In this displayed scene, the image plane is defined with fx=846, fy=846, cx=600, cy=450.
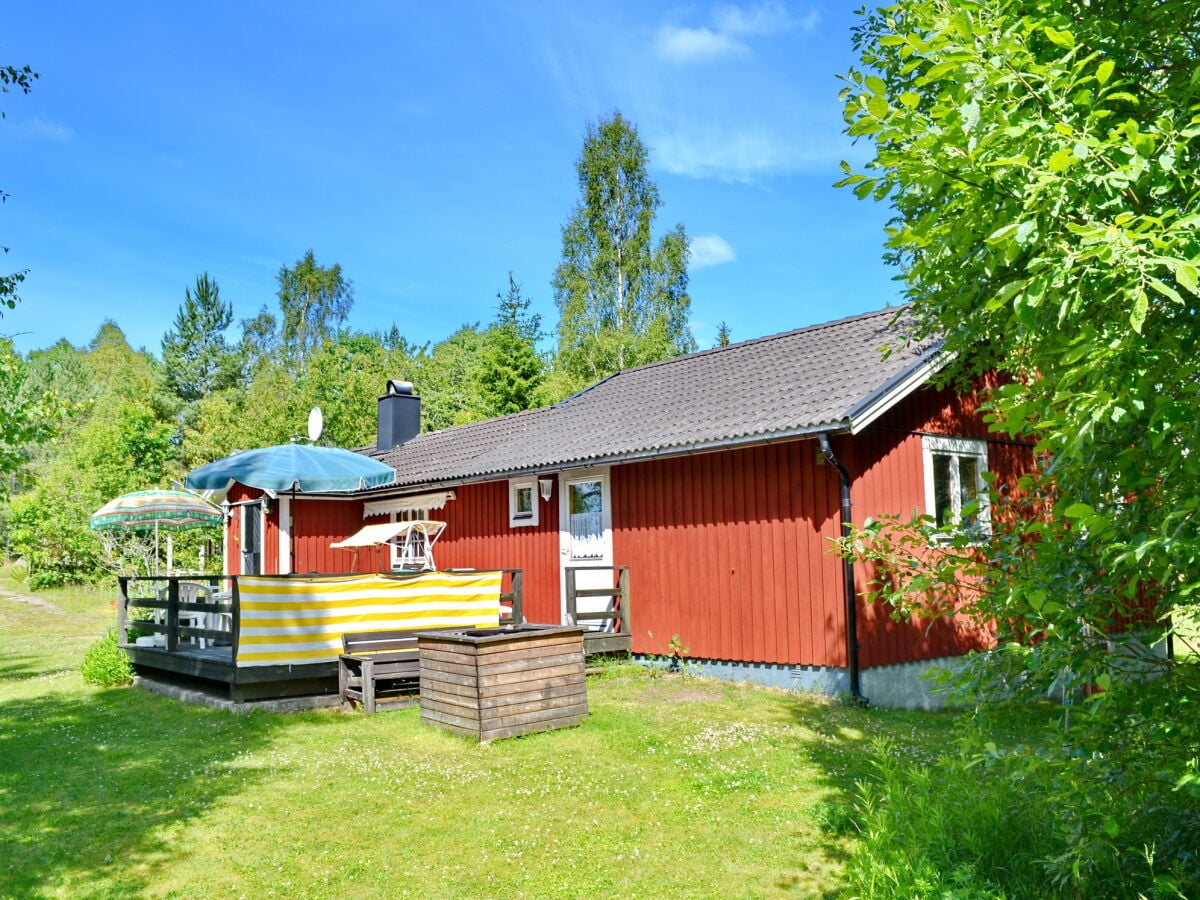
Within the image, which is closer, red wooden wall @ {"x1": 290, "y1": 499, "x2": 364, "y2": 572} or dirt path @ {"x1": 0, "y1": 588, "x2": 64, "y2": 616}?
red wooden wall @ {"x1": 290, "y1": 499, "x2": 364, "y2": 572}

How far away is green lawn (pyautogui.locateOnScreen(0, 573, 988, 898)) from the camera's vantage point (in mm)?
4910

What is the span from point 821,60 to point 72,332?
74.6 m

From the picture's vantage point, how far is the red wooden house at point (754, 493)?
9977 millimetres

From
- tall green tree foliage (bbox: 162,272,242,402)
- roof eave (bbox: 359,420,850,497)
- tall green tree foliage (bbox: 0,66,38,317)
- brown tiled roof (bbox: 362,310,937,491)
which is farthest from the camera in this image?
tall green tree foliage (bbox: 162,272,242,402)

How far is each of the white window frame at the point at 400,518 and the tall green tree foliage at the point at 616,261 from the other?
52.2ft

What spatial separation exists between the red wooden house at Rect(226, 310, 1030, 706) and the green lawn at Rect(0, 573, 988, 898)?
3.40 ft

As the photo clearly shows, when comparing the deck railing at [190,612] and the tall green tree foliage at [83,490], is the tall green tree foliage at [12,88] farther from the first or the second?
the tall green tree foliage at [83,490]

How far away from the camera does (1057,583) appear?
3.21 m

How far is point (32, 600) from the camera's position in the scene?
85.4 ft

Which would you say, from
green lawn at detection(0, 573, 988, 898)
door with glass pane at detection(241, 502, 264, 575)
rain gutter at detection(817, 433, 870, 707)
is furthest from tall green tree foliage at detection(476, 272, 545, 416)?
green lawn at detection(0, 573, 988, 898)

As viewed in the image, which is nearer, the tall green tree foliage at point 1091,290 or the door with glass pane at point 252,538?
the tall green tree foliage at point 1091,290

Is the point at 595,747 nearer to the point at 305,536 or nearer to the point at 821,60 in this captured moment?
the point at 821,60

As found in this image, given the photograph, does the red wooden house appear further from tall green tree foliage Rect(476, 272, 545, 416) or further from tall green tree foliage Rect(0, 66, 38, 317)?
tall green tree foliage Rect(476, 272, 545, 416)

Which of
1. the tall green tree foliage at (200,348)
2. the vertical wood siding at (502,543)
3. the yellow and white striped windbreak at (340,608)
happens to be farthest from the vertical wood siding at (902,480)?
the tall green tree foliage at (200,348)
